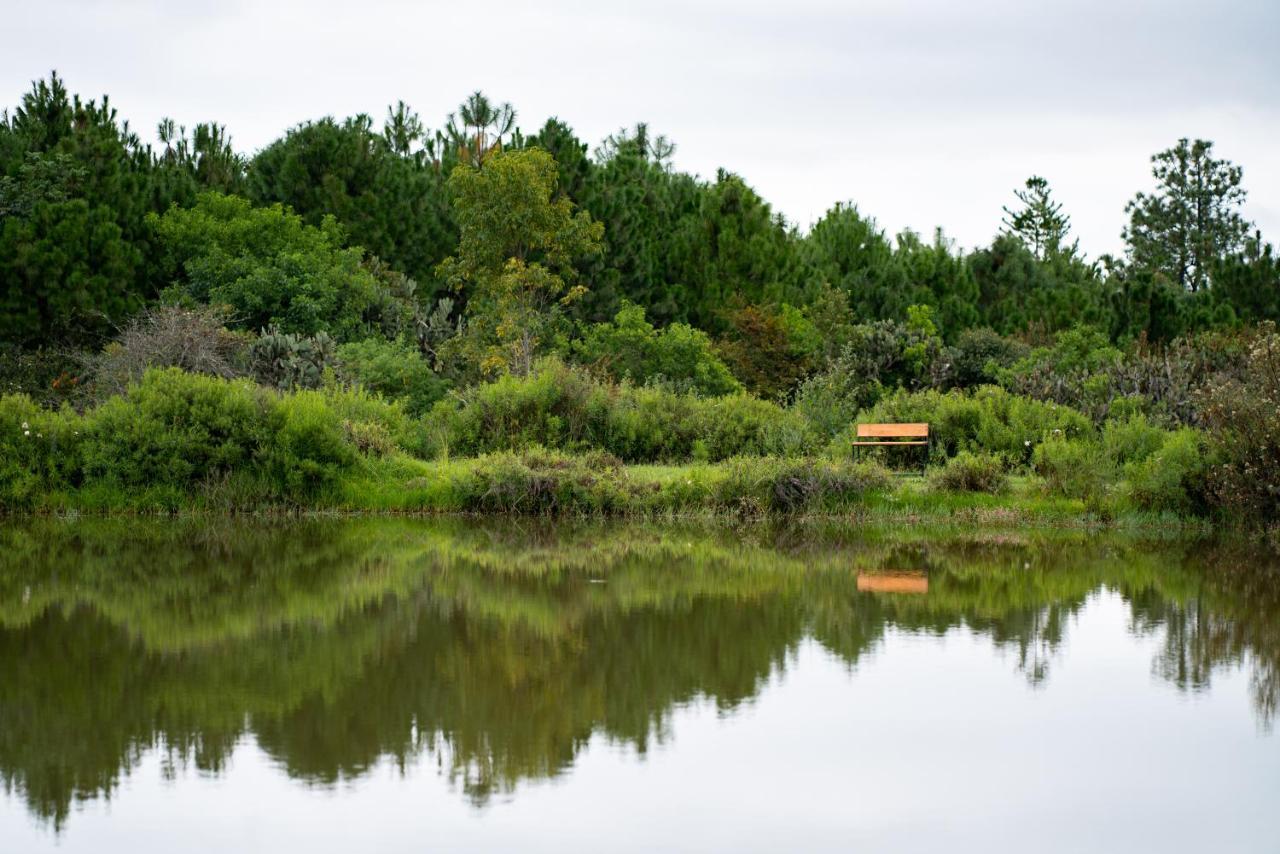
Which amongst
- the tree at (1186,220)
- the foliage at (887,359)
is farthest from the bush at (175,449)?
the tree at (1186,220)

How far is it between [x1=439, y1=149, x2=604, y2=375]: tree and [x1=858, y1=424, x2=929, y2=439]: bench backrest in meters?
12.9

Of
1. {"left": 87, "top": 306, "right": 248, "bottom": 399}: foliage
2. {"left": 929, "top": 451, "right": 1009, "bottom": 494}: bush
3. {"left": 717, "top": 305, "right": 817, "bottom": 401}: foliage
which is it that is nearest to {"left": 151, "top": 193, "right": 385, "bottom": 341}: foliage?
{"left": 87, "top": 306, "right": 248, "bottom": 399}: foliage

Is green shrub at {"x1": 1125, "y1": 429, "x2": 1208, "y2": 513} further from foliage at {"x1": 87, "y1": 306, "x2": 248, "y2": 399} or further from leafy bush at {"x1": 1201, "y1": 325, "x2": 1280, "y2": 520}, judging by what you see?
foliage at {"x1": 87, "y1": 306, "x2": 248, "y2": 399}

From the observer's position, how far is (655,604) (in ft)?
51.7

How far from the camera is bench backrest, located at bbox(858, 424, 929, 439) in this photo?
87.0 feet

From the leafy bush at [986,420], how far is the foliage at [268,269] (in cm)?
1669

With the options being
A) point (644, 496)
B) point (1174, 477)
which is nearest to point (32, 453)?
point (644, 496)

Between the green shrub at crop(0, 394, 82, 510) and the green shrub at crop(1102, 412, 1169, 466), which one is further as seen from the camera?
the green shrub at crop(0, 394, 82, 510)

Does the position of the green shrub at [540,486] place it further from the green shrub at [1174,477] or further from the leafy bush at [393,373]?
the leafy bush at [393,373]

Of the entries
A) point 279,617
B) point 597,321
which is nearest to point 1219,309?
point 597,321

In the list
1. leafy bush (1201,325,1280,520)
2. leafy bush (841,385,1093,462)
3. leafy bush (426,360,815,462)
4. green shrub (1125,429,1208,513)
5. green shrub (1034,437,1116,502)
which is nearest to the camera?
leafy bush (1201,325,1280,520)

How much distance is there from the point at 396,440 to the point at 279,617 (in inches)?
517

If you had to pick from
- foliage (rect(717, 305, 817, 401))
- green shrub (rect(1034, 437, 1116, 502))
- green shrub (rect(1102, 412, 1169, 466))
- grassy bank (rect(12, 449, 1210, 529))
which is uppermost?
foliage (rect(717, 305, 817, 401))

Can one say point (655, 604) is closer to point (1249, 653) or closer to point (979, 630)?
point (979, 630)
